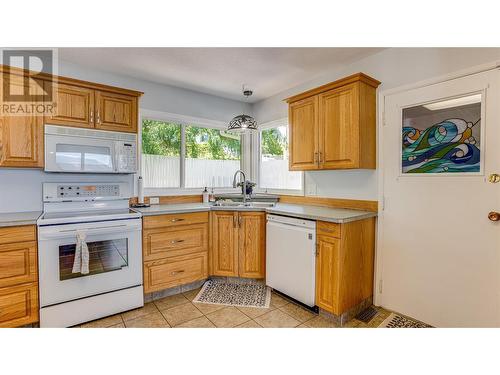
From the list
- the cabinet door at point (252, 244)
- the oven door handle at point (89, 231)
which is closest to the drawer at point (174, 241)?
the oven door handle at point (89, 231)

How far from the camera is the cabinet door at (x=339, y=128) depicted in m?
2.34

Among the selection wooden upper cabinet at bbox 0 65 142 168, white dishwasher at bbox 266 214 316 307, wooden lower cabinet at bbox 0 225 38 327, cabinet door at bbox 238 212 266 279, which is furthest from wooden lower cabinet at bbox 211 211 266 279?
wooden lower cabinet at bbox 0 225 38 327

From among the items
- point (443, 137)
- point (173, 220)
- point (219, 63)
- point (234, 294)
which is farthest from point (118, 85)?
point (443, 137)

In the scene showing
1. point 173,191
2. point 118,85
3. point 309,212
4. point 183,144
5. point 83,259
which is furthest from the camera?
point 183,144

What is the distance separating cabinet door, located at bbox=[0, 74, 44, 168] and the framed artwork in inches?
128

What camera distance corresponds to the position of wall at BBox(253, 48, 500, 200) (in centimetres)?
193

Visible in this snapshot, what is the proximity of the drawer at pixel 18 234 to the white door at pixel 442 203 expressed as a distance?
2982 mm

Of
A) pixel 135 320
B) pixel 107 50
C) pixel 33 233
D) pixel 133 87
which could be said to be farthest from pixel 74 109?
pixel 135 320

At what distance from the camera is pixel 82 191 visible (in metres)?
2.64

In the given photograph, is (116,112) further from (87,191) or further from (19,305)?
(19,305)

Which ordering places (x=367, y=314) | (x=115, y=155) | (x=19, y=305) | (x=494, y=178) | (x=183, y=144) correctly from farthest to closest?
(x=183, y=144)
(x=115, y=155)
(x=367, y=314)
(x=19, y=305)
(x=494, y=178)

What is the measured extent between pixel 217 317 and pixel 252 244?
839 mm

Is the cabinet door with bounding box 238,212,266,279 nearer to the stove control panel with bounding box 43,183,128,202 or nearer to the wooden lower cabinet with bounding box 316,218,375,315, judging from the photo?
the wooden lower cabinet with bounding box 316,218,375,315

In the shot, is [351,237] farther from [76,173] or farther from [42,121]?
[42,121]
